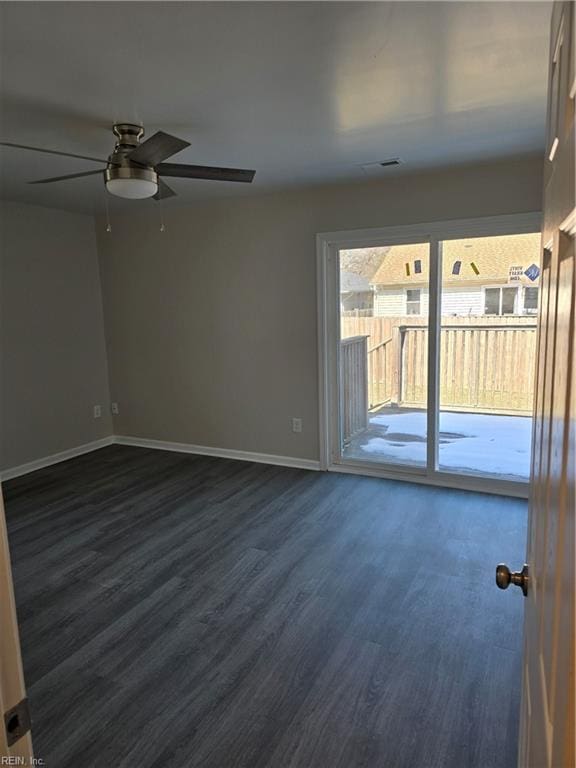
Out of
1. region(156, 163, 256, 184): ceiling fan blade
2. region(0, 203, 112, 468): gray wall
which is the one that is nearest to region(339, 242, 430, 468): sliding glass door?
region(156, 163, 256, 184): ceiling fan blade

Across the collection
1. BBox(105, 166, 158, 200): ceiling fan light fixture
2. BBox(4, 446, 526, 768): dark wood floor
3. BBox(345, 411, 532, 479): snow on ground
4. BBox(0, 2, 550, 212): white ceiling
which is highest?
BBox(0, 2, 550, 212): white ceiling

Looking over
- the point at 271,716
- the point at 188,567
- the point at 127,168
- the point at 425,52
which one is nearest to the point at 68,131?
the point at 127,168

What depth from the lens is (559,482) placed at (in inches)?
24.4

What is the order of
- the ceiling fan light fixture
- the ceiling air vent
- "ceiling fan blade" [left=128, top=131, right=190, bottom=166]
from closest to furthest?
1. "ceiling fan blade" [left=128, top=131, right=190, bottom=166]
2. the ceiling fan light fixture
3. the ceiling air vent

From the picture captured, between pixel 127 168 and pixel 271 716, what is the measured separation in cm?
241

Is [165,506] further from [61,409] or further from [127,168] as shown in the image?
[127,168]

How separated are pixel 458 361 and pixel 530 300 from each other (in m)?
0.72

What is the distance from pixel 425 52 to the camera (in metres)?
1.82

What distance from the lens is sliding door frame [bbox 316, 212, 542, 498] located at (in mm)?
3592

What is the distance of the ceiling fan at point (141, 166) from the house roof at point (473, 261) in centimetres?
178

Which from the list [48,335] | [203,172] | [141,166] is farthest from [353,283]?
[48,335]

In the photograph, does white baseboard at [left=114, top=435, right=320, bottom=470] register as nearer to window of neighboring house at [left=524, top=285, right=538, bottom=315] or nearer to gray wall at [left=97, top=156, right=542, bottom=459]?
gray wall at [left=97, top=156, right=542, bottom=459]

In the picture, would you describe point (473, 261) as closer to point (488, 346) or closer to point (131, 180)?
point (488, 346)

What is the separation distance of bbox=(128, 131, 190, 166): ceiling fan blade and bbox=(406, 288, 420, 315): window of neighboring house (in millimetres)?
2313
